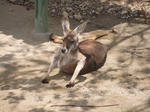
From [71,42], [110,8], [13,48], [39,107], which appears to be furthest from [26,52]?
[110,8]

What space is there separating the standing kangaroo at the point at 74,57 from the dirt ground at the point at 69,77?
12 cm

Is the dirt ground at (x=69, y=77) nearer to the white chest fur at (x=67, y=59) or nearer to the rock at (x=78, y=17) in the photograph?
the white chest fur at (x=67, y=59)

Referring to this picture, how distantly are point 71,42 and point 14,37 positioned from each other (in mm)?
2385

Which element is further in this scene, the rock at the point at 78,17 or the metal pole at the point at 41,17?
the rock at the point at 78,17

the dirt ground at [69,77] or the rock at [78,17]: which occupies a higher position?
the rock at [78,17]

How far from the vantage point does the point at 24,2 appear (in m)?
9.16

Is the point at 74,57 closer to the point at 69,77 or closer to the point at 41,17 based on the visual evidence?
the point at 69,77

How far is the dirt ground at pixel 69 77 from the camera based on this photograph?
4.39 meters

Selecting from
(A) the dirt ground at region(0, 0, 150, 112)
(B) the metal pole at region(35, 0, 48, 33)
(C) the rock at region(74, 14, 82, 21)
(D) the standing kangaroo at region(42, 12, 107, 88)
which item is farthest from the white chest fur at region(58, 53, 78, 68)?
(C) the rock at region(74, 14, 82, 21)

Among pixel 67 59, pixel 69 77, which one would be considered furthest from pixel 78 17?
pixel 69 77

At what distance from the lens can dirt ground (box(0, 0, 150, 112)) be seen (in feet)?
14.4

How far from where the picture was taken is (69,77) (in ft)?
17.6

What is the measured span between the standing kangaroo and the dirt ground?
12 centimetres

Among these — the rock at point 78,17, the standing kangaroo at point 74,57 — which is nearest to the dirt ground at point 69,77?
the standing kangaroo at point 74,57
